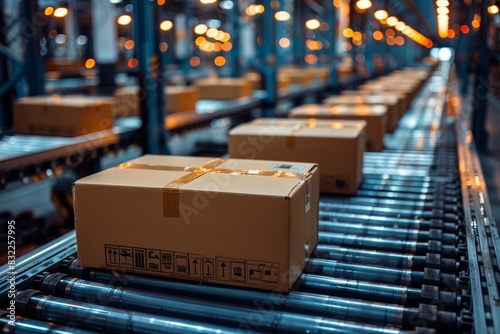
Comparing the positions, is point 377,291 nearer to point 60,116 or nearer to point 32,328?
point 32,328

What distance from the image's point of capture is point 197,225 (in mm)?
2314

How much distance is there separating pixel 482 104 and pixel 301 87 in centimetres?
563

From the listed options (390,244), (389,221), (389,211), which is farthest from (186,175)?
(389,211)

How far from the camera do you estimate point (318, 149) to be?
3.88 metres

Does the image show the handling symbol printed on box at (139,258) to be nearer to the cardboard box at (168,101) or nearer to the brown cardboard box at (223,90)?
the cardboard box at (168,101)

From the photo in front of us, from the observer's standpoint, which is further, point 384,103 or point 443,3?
point 443,3

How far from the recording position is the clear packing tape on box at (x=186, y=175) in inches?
91.4

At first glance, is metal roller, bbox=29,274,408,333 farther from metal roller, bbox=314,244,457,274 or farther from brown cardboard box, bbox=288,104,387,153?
brown cardboard box, bbox=288,104,387,153

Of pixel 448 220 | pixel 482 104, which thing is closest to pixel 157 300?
pixel 448 220

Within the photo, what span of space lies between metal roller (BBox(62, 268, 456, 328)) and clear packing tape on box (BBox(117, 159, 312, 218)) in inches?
12.7

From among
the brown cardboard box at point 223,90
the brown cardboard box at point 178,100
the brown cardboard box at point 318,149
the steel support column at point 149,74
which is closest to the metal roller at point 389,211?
the brown cardboard box at point 318,149

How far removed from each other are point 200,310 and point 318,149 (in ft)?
6.44

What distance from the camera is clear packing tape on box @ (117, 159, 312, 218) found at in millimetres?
2320

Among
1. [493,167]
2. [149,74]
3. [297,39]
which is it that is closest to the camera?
[149,74]
